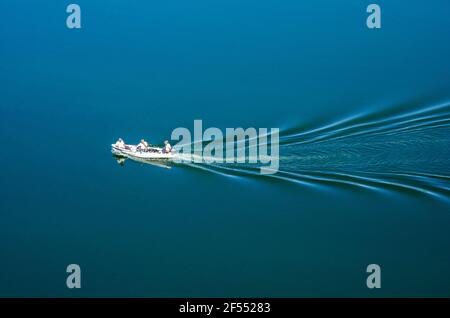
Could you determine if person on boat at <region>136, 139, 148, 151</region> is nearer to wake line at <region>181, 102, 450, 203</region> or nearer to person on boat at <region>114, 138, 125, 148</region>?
person on boat at <region>114, 138, 125, 148</region>

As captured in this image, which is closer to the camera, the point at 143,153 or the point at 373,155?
the point at 373,155

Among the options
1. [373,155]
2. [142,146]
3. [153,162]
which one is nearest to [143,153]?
[142,146]

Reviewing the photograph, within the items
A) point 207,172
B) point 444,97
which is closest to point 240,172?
point 207,172

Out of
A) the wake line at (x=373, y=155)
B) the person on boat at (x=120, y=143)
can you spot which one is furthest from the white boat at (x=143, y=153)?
the wake line at (x=373, y=155)

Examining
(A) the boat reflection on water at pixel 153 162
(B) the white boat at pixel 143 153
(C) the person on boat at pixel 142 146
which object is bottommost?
(A) the boat reflection on water at pixel 153 162

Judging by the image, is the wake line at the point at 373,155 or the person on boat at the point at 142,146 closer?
the wake line at the point at 373,155

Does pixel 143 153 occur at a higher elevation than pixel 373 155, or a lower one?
higher

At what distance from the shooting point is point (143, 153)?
605 inches

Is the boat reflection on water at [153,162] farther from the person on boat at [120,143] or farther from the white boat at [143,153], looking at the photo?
the person on boat at [120,143]

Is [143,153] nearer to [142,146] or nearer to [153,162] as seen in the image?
[142,146]

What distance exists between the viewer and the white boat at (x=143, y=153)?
15312mm

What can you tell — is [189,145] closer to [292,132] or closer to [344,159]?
[292,132]

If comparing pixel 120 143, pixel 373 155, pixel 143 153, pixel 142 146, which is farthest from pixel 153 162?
pixel 373 155

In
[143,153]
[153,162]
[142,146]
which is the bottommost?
[153,162]
